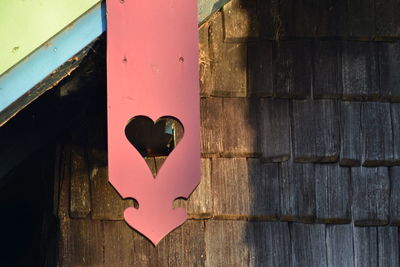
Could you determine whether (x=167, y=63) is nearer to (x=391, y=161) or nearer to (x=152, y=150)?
(x=152, y=150)

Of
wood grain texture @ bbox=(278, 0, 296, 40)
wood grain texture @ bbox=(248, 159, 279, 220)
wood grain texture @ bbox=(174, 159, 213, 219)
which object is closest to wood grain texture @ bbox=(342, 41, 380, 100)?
wood grain texture @ bbox=(278, 0, 296, 40)

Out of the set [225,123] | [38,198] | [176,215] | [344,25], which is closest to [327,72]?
[344,25]

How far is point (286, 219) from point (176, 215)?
0.80 meters

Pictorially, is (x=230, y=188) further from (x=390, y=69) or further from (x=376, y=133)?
(x=390, y=69)

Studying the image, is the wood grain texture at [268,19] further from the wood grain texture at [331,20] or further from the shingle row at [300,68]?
the wood grain texture at [331,20]

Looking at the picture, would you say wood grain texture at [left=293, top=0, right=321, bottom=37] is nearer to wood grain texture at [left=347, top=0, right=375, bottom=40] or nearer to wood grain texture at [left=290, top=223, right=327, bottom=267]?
wood grain texture at [left=347, top=0, right=375, bottom=40]

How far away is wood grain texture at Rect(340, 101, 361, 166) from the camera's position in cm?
407

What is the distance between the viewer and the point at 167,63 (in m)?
3.42

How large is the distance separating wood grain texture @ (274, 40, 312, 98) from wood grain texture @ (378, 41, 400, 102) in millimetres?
317

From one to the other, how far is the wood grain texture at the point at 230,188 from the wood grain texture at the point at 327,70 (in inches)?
18.2

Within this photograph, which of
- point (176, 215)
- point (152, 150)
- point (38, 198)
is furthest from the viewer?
point (38, 198)

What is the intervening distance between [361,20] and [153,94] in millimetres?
1205

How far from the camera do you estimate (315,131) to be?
406cm

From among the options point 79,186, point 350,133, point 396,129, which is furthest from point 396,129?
point 79,186
